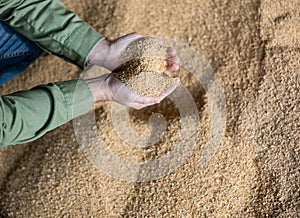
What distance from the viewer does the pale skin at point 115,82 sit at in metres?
1.13

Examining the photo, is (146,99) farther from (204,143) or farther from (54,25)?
(54,25)

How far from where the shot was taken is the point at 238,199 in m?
1.18

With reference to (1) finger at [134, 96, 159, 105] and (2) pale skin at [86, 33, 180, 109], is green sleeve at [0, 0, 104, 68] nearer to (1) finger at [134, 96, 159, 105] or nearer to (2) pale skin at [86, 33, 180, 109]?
(2) pale skin at [86, 33, 180, 109]

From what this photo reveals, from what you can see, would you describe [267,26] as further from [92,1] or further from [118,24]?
[92,1]

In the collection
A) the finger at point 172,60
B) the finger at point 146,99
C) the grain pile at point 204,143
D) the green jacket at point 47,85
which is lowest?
the grain pile at point 204,143

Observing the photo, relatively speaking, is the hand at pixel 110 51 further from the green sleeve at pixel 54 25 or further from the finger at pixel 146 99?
the finger at pixel 146 99

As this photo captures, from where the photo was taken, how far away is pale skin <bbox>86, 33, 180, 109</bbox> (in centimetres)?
113

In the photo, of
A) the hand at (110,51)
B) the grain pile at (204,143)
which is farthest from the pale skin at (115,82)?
the grain pile at (204,143)

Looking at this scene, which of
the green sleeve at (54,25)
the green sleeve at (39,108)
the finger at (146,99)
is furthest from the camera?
the green sleeve at (54,25)

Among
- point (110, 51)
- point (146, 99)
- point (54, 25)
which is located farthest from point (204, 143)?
point (54, 25)

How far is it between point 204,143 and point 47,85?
402 mm

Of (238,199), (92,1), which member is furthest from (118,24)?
(238,199)

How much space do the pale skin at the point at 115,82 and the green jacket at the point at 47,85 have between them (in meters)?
0.03

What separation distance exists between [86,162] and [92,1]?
1.67 feet
